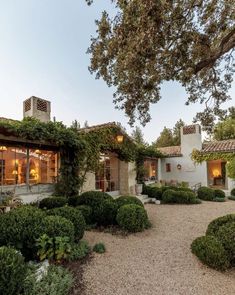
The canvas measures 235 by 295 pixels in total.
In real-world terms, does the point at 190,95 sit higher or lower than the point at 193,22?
lower

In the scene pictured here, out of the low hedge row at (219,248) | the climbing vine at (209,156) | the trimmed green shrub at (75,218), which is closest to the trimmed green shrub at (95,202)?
the trimmed green shrub at (75,218)

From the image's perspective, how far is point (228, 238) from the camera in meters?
4.59

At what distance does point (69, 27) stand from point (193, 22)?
20.2 ft

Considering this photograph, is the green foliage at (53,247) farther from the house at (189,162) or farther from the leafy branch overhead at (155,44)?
the house at (189,162)

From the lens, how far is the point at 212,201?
1363cm

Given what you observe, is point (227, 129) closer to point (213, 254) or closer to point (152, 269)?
point (213, 254)

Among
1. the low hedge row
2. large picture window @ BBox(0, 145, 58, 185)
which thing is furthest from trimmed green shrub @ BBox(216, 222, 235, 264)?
large picture window @ BBox(0, 145, 58, 185)

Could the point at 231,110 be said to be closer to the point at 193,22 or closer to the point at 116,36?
the point at 193,22

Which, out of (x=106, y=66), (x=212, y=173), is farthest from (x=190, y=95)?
(x=212, y=173)

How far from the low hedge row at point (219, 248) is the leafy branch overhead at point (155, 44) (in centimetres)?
419

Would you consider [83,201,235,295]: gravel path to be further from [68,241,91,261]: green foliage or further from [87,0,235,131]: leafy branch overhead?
[87,0,235,131]: leafy branch overhead

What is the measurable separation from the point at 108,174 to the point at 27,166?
5.33m

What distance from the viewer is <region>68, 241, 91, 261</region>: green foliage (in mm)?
4821

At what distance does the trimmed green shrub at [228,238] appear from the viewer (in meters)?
4.49
